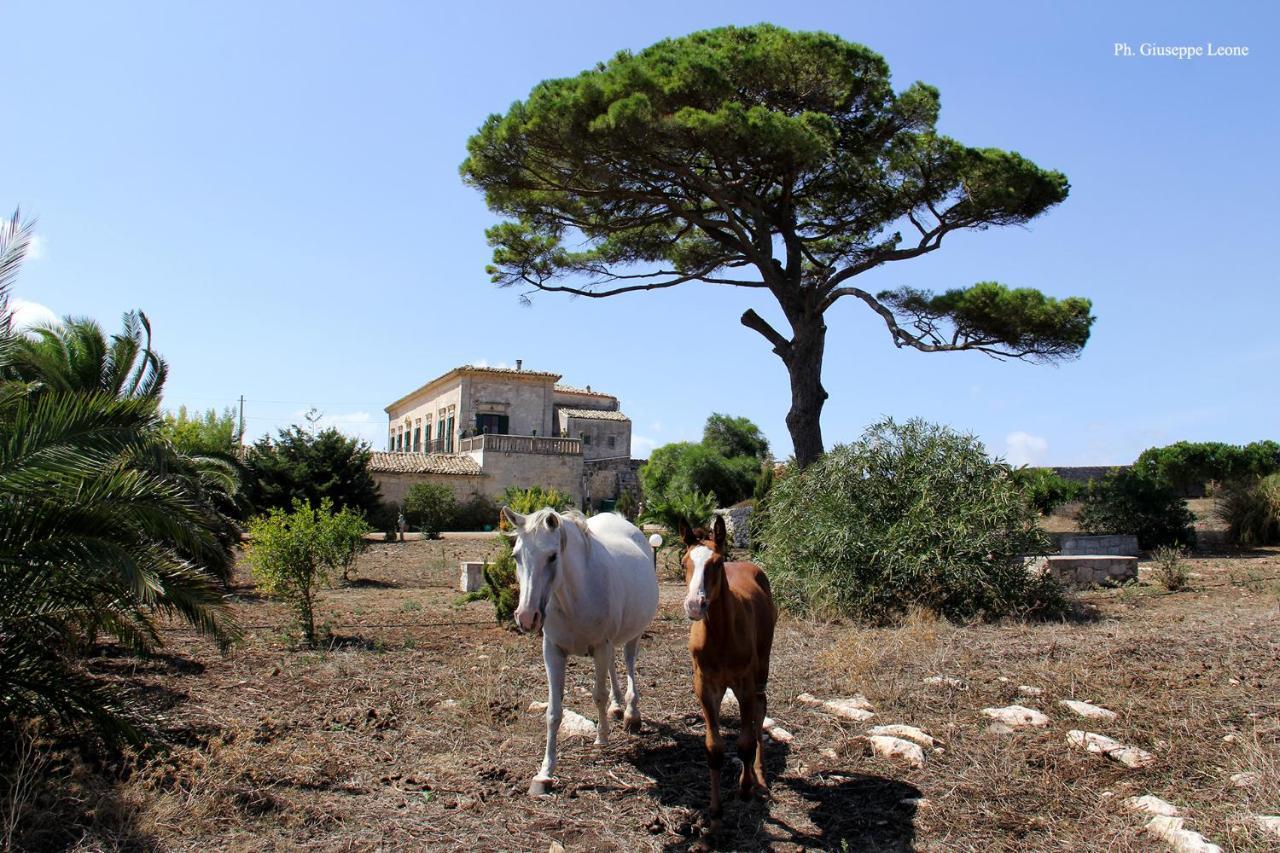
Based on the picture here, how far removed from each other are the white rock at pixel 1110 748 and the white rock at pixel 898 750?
0.90 metres

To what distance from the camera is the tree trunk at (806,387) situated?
18.1 metres

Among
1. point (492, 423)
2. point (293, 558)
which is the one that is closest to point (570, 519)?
point (293, 558)

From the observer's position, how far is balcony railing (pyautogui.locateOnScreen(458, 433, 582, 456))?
3841 centimetres

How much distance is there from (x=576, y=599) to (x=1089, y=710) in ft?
→ 11.4

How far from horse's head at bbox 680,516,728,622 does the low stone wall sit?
1713cm

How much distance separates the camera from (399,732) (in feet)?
20.3

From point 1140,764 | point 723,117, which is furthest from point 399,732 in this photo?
point 723,117

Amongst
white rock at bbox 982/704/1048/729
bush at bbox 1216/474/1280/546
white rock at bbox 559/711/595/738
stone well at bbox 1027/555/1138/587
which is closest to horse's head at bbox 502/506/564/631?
white rock at bbox 559/711/595/738

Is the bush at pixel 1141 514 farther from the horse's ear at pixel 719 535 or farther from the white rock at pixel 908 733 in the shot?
the horse's ear at pixel 719 535

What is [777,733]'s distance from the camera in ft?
19.9

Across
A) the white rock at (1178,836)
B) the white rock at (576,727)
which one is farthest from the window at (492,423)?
the white rock at (1178,836)

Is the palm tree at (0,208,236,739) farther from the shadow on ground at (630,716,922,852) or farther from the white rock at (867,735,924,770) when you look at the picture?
the white rock at (867,735,924,770)

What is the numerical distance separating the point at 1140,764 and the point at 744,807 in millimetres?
2182

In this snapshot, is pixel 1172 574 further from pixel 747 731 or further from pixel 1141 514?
pixel 747 731
